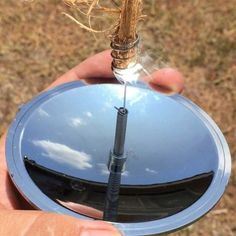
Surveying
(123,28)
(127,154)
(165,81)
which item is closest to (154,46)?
(165,81)

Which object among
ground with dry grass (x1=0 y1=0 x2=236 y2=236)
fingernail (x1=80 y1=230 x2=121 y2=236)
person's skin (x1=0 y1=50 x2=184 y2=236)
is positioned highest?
ground with dry grass (x1=0 y1=0 x2=236 y2=236)

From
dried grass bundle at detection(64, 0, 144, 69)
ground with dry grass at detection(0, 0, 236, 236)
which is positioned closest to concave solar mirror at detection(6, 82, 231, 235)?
dried grass bundle at detection(64, 0, 144, 69)

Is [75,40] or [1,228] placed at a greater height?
[75,40]

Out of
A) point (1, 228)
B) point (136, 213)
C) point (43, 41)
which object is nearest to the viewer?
point (1, 228)

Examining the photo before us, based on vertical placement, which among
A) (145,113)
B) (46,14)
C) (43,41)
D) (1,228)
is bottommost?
(1,228)

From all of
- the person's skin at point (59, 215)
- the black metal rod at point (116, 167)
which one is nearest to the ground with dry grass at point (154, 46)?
the person's skin at point (59, 215)

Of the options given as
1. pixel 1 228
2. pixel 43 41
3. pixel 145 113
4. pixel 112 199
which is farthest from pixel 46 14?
pixel 1 228

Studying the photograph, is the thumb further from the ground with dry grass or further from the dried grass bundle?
the ground with dry grass

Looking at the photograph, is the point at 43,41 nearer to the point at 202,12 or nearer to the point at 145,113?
the point at 202,12
